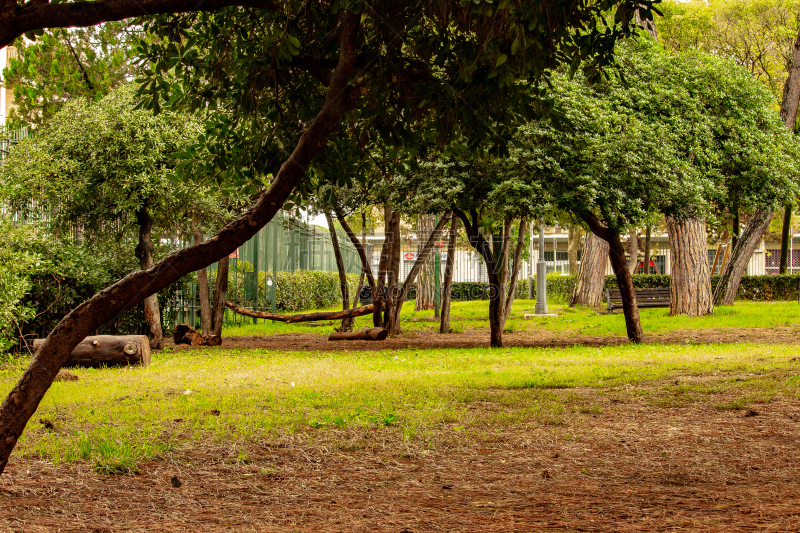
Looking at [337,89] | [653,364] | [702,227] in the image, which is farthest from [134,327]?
[702,227]

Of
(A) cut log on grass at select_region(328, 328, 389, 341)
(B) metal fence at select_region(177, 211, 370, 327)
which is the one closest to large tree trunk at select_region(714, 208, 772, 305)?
(A) cut log on grass at select_region(328, 328, 389, 341)

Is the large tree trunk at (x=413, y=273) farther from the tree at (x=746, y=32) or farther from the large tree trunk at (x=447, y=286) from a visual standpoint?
the tree at (x=746, y=32)

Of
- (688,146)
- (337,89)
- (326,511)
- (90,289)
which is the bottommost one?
(326,511)

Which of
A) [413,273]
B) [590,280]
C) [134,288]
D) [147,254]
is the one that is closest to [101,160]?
[147,254]

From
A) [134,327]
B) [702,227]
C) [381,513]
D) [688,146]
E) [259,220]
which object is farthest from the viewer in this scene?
[702,227]

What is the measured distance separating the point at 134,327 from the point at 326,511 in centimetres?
1154

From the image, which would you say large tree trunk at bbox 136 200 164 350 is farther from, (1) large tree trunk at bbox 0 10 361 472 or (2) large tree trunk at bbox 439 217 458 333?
(1) large tree trunk at bbox 0 10 361 472

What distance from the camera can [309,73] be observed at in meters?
7.04

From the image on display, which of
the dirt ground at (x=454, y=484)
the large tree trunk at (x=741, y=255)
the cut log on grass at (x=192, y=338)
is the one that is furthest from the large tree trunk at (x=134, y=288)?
the large tree trunk at (x=741, y=255)

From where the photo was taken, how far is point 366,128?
22.5 feet

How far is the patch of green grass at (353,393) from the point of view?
596 cm

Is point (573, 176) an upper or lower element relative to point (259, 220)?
upper

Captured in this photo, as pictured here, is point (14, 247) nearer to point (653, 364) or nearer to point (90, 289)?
point (90, 289)

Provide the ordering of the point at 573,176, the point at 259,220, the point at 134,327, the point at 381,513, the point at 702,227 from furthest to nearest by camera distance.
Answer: the point at 702,227 → the point at 134,327 → the point at 573,176 → the point at 259,220 → the point at 381,513
